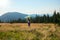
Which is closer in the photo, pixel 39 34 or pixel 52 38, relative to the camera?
pixel 52 38

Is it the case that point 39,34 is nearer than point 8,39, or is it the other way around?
point 8,39

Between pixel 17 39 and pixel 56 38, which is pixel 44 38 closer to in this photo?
pixel 56 38

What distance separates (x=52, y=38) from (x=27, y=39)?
216cm

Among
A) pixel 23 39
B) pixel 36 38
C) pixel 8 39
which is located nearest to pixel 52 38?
pixel 36 38

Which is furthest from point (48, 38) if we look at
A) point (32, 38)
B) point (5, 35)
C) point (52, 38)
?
point (5, 35)

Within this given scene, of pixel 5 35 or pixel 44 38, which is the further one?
pixel 5 35

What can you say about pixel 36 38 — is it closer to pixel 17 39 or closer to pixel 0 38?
pixel 17 39

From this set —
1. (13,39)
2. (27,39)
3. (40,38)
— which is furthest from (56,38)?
(13,39)

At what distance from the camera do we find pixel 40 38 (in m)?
15.7

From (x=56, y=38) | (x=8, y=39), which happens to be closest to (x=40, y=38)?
(x=56, y=38)

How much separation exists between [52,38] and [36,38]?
53.7 inches

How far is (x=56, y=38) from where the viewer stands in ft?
52.2

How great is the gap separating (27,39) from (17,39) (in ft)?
2.79

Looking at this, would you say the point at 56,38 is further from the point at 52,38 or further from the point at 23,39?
the point at 23,39
